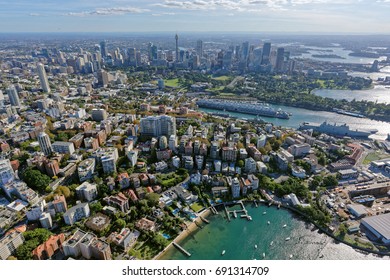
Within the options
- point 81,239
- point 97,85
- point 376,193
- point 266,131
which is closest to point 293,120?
point 266,131

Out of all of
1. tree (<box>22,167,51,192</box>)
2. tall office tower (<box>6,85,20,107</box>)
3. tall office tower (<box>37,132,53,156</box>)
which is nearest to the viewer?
tree (<box>22,167,51,192</box>)

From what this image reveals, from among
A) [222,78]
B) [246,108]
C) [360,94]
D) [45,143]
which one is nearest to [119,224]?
[45,143]

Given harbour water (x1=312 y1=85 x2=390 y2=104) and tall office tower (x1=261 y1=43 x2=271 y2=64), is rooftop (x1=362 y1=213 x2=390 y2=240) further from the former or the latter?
tall office tower (x1=261 y1=43 x2=271 y2=64)

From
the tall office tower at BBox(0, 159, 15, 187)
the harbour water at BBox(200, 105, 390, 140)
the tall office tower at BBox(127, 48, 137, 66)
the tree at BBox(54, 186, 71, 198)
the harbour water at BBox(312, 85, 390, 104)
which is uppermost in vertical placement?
the tall office tower at BBox(127, 48, 137, 66)

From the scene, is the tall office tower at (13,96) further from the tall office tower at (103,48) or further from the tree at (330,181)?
the tall office tower at (103,48)

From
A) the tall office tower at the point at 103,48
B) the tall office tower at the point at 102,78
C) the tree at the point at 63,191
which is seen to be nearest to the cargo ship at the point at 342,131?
the tree at the point at 63,191

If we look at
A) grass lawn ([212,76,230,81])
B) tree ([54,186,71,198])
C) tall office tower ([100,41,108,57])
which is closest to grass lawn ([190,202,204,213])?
tree ([54,186,71,198])
